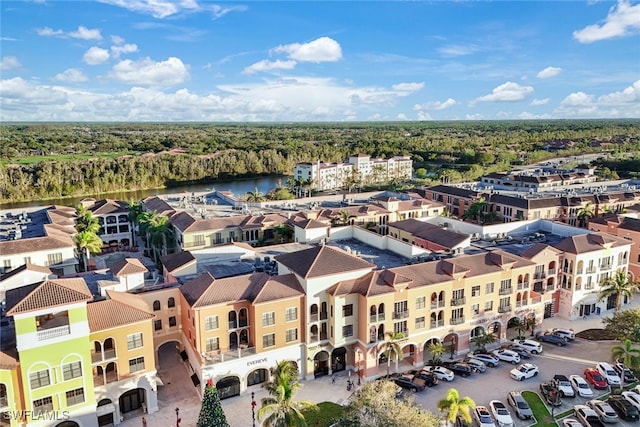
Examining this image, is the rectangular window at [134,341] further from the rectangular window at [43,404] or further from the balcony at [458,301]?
the balcony at [458,301]

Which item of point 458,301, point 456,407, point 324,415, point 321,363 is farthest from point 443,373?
point 324,415

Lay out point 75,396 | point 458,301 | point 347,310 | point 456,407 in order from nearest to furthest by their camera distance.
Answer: point 456,407
point 75,396
point 347,310
point 458,301

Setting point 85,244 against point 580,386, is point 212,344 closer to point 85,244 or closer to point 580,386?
point 580,386

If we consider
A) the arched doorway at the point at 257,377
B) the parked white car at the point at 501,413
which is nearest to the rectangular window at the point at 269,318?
the arched doorway at the point at 257,377

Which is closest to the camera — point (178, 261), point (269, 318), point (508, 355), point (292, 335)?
point (269, 318)

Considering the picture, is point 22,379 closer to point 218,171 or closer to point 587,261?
point 587,261
